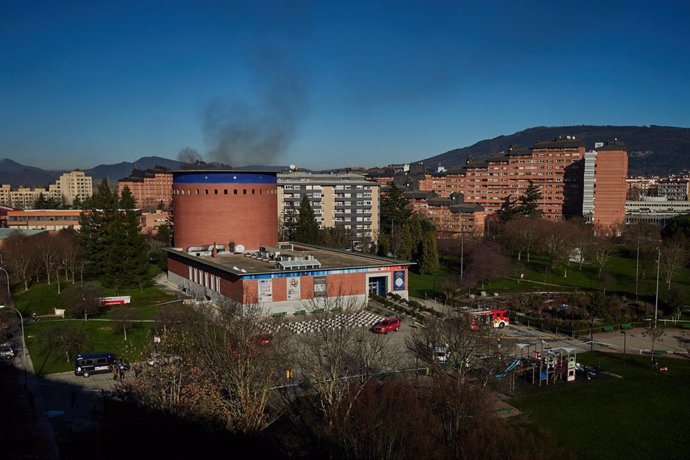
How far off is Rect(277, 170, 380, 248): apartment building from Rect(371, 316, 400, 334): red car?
36243 millimetres

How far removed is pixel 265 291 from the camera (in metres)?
26.8

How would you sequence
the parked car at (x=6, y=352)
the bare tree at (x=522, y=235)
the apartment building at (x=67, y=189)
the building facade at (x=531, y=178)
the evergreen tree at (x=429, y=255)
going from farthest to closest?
the apartment building at (x=67, y=189)
the building facade at (x=531, y=178)
the bare tree at (x=522, y=235)
the evergreen tree at (x=429, y=255)
the parked car at (x=6, y=352)

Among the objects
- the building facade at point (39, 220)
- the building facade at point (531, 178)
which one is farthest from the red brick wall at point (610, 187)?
the building facade at point (39, 220)

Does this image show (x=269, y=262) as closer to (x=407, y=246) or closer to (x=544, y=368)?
Result: (x=407, y=246)

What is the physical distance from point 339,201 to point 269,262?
106 ft

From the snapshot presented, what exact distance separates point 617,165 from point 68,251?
64.4 metres

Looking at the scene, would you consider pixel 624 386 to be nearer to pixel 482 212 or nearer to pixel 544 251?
→ pixel 544 251

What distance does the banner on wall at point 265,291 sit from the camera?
87.5ft

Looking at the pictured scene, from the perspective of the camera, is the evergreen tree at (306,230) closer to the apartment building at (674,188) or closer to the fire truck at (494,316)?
the fire truck at (494,316)

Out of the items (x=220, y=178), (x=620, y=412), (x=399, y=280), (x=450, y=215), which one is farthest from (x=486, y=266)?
(x=450, y=215)

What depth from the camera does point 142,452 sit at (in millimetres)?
12648

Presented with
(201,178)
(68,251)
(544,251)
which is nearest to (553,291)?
(544,251)

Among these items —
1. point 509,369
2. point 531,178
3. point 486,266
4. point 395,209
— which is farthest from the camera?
point 531,178

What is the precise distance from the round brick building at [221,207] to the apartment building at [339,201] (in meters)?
24.6
